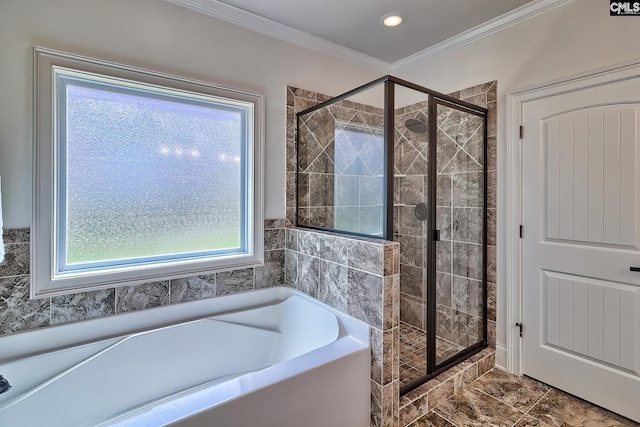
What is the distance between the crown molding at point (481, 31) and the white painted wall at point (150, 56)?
23.2 inches

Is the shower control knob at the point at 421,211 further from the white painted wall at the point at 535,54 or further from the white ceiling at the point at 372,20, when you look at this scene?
the white ceiling at the point at 372,20

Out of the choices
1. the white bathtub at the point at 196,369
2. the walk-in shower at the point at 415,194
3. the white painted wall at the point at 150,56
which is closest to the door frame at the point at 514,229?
the walk-in shower at the point at 415,194

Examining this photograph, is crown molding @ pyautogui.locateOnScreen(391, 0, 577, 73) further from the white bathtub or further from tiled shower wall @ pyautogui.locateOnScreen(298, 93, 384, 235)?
the white bathtub

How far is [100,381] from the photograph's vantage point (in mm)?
1602

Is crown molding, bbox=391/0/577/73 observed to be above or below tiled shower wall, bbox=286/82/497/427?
above

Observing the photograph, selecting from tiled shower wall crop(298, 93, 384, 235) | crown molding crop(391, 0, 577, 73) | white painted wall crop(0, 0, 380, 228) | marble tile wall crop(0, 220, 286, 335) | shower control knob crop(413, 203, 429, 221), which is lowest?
marble tile wall crop(0, 220, 286, 335)

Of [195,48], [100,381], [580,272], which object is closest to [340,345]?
[100,381]

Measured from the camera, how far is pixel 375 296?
5.47 ft

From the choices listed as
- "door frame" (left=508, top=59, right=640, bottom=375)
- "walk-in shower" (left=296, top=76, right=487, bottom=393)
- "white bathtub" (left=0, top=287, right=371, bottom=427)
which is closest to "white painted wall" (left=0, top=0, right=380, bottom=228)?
"walk-in shower" (left=296, top=76, right=487, bottom=393)

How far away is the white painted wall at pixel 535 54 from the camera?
5.92 feet

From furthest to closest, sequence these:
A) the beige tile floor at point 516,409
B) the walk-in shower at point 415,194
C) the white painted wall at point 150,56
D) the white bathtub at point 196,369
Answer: the walk-in shower at point 415,194 < the beige tile floor at point 516,409 < the white painted wall at point 150,56 < the white bathtub at point 196,369

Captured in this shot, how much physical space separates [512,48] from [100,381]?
135 inches

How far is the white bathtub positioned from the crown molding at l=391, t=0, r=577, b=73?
2432mm

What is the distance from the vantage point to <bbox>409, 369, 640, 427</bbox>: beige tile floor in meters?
1.76
